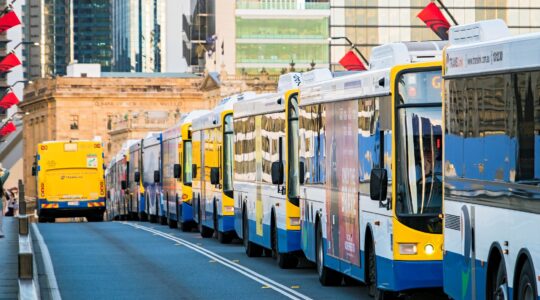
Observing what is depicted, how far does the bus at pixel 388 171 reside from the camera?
17.4m

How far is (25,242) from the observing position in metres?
22.1

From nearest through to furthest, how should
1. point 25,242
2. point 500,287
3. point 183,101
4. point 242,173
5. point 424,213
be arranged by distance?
1. point 500,287
2. point 424,213
3. point 25,242
4. point 242,173
5. point 183,101

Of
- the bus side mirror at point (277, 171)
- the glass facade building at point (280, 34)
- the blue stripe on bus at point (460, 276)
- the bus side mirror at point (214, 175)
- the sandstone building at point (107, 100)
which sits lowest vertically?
the blue stripe on bus at point (460, 276)

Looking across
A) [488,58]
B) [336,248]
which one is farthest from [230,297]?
[488,58]

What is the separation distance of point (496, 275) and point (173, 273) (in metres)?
11.5

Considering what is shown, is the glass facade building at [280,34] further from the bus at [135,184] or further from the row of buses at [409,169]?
the row of buses at [409,169]

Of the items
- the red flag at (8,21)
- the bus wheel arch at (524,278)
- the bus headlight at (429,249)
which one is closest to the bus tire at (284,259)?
the bus headlight at (429,249)

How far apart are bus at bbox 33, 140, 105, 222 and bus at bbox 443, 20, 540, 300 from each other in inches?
1775

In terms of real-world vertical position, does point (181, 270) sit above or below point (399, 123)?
below

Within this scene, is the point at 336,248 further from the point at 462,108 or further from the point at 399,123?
the point at 462,108

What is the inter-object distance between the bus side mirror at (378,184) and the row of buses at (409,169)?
0.02 metres

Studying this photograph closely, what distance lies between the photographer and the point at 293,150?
2550 cm

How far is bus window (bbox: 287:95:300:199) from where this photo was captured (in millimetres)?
25375

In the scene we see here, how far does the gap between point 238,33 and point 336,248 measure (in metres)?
120
